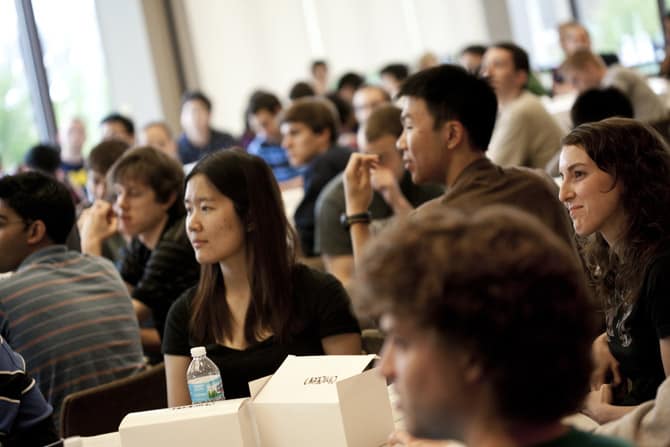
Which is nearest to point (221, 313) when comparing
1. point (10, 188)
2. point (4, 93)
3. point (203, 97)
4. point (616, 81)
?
point (10, 188)

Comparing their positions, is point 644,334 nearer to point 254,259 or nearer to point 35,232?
point 254,259

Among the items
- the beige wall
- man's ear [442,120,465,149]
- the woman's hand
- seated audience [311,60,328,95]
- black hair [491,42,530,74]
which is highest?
the beige wall

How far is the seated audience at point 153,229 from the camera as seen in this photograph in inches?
137

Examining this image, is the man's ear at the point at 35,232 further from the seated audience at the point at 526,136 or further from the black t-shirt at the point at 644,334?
the seated audience at the point at 526,136

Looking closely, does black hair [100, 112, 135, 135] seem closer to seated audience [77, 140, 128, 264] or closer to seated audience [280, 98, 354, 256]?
seated audience [280, 98, 354, 256]

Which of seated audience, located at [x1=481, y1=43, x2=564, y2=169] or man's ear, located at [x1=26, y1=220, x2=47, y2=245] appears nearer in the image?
man's ear, located at [x1=26, y1=220, x2=47, y2=245]

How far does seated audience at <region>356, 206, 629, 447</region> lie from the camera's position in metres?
0.98

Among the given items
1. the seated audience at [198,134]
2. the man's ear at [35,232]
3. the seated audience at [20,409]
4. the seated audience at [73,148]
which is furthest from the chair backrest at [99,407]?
the seated audience at [198,134]

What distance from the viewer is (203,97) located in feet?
28.1

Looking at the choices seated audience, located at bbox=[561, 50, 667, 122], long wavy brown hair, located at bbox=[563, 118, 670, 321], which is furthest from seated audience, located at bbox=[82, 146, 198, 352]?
seated audience, located at bbox=[561, 50, 667, 122]

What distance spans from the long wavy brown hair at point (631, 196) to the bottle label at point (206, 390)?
94cm

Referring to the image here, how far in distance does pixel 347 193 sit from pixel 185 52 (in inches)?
283

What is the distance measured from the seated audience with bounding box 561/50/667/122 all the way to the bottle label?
15.7 feet

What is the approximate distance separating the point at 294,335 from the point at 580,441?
1.59 m
